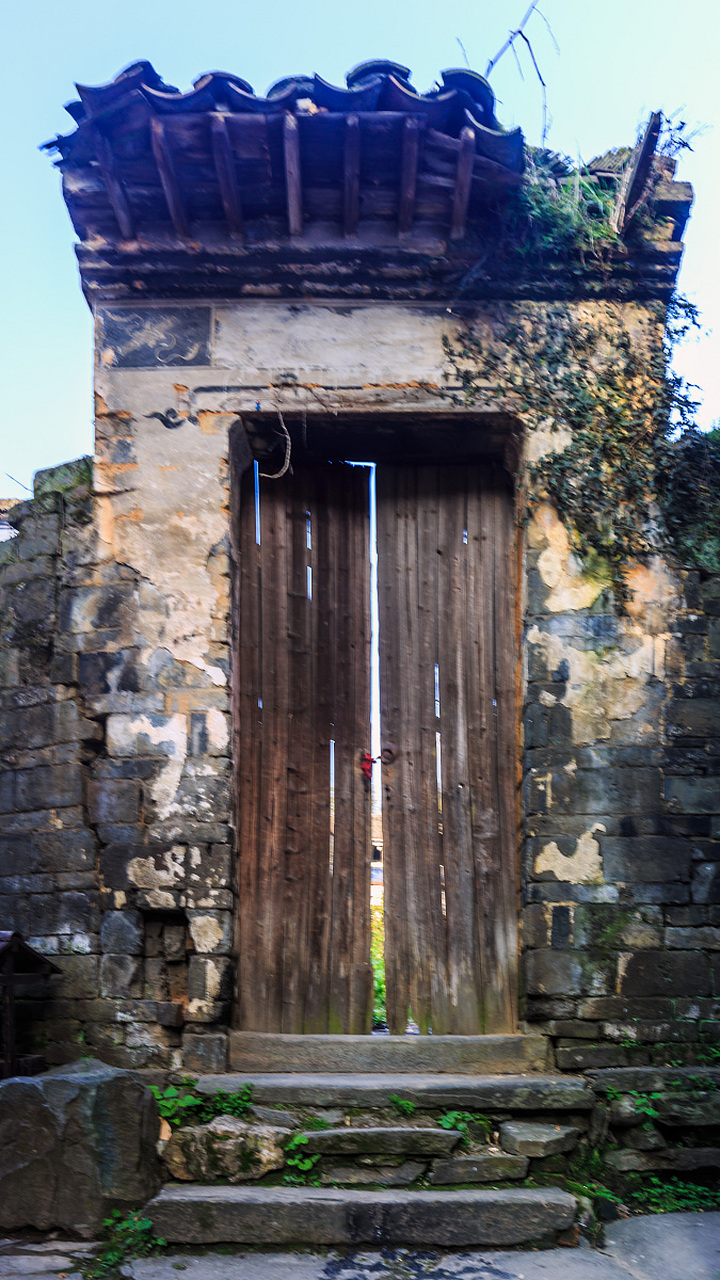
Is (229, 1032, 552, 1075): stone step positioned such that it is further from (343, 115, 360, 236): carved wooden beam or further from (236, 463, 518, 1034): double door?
(343, 115, 360, 236): carved wooden beam

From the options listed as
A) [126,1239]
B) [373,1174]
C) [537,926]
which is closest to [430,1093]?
[373,1174]

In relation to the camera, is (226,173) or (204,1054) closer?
(204,1054)

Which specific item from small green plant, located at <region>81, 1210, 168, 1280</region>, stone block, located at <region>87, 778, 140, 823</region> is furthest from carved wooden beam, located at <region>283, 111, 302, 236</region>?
small green plant, located at <region>81, 1210, 168, 1280</region>

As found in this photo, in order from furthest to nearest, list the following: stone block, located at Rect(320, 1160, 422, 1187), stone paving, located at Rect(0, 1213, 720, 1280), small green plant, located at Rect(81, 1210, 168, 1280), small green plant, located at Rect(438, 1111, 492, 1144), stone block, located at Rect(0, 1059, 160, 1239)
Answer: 1. small green plant, located at Rect(438, 1111, 492, 1144)
2. stone block, located at Rect(320, 1160, 422, 1187)
3. stone block, located at Rect(0, 1059, 160, 1239)
4. small green plant, located at Rect(81, 1210, 168, 1280)
5. stone paving, located at Rect(0, 1213, 720, 1280)

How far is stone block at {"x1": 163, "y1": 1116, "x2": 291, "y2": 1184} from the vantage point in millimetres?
3648

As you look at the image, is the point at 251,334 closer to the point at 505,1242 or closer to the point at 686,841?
the point at 686,841

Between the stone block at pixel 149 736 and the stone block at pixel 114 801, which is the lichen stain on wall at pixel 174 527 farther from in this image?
the stone block at pixel 114 801

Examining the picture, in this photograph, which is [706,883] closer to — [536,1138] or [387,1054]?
[536,1138]

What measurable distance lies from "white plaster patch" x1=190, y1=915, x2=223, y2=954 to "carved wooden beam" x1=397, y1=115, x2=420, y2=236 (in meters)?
3.47

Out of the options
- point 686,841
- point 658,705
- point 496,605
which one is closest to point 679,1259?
point 686,841

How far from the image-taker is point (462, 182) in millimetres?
4457

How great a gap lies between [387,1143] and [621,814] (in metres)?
1.69

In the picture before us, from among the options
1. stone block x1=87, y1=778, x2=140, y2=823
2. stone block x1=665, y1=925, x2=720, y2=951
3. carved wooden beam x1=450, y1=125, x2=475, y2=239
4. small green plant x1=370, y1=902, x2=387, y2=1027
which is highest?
carved wooden beam x1=450, y1=125, x2=475, y2=239

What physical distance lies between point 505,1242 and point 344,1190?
624 mm
